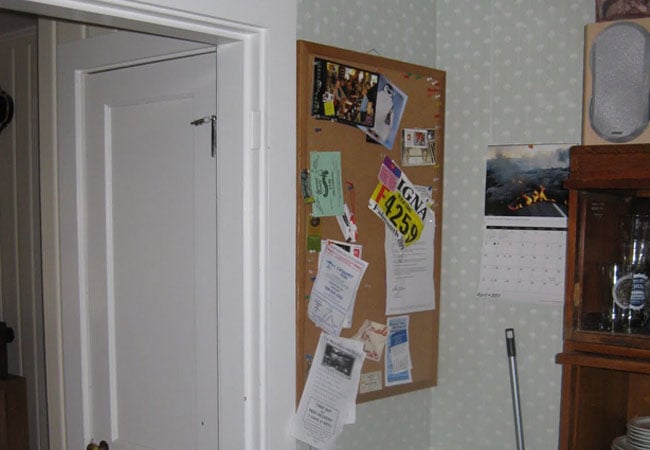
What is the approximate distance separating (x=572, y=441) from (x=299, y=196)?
859 millimetres

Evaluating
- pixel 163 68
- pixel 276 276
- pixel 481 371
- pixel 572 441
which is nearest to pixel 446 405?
pixel 481 371

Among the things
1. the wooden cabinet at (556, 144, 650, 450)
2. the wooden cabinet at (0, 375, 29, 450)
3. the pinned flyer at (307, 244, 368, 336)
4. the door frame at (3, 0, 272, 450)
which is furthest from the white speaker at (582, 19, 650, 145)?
the wooden cabinet at (0, 375, 29, 450)

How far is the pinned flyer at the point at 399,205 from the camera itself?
1749mm

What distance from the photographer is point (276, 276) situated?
153 centimetres

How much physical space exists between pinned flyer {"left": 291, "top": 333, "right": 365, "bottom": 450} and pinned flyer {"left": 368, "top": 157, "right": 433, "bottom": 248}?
347 mm

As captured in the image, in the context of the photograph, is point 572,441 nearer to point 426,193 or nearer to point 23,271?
point 426,193

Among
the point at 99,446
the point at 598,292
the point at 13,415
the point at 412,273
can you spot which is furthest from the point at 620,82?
the point at 13,415

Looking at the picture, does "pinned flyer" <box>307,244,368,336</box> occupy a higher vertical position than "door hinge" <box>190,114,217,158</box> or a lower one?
lower

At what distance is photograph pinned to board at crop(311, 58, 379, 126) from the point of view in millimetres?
1582

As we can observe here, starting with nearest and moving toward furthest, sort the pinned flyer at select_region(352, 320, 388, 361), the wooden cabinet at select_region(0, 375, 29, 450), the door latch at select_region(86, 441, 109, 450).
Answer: the pinned flyer at select_region(352, 320, 388, 361) → the door latch at select_region(86, 441, 109, 450) → the wooden cabinet at select_region(0, 375, 29, 450)

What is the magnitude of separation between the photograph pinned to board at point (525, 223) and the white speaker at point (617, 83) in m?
0.20

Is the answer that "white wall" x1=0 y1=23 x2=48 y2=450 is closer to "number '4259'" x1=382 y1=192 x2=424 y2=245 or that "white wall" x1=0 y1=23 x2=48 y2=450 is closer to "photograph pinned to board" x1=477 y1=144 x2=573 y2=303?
"number '4259'" x1=382 y1=192 x2=424 y2=245

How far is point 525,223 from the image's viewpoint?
1802mm

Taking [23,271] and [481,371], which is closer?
[481,371]
